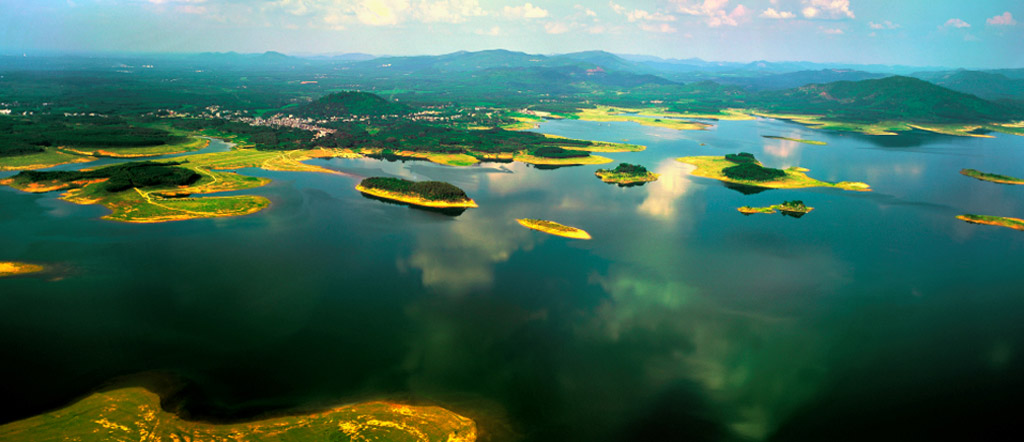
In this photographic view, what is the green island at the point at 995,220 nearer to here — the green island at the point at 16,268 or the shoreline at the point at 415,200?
the shoreline at the point at 415,200

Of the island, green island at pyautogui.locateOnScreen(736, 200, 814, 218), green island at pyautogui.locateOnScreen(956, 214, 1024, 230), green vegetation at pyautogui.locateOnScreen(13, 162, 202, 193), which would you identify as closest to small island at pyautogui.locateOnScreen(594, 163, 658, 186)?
green island at pyautogui.locateOnScreen(736, 200, 814, 218)

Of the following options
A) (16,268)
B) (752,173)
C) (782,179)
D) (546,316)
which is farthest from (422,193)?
(782,179)

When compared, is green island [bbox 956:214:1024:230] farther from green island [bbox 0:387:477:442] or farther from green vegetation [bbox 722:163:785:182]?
green island [bbox 0:387:477:442]

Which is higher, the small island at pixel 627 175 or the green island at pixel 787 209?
the small island at pixel 627 175

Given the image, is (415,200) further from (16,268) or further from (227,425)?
(227,425)

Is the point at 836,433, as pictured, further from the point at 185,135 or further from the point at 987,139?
the point at 987,139

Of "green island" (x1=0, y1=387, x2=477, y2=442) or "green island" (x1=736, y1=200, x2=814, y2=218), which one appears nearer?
"green island" (x1=0, y1=387, x2=477, y2=442)

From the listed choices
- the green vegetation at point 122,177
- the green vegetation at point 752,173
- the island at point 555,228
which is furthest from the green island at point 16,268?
the green vegetation at point 752,173
